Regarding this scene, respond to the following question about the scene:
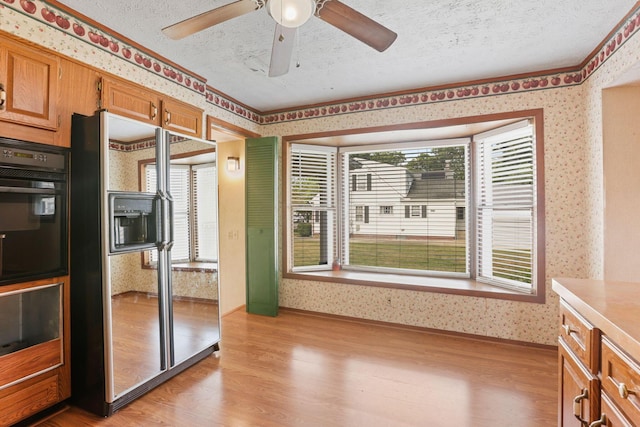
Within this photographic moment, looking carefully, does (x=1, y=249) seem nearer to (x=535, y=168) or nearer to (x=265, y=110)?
(x=265, y=110)

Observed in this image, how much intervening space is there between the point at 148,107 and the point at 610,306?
3.19m

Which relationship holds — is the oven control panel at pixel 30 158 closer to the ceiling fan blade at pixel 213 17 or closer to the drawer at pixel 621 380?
the ceiling fan blade at pixel 213 17

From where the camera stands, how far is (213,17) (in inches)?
60.9

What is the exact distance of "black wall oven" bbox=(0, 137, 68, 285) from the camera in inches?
68.6

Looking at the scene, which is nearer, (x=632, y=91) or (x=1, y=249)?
(x=1, y=249)

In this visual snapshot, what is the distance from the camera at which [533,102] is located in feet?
9.87

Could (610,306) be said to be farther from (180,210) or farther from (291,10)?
(180,210)

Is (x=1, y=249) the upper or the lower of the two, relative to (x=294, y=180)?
lower

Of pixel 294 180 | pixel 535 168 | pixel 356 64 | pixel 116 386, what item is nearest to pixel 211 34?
pixel 356 64

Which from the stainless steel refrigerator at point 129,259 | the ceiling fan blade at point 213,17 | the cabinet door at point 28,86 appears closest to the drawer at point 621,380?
the ceiling fan blade at point 213,17

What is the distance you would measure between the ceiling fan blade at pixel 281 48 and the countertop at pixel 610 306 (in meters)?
1.84

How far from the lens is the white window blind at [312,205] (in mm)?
4219

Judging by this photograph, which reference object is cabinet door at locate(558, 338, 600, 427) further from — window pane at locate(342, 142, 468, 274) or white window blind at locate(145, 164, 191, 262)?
white window blind at locate(145, 164, 191, 262)

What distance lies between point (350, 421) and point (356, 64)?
289cm
